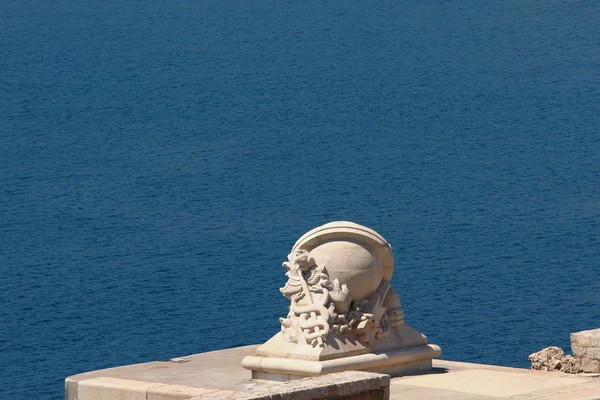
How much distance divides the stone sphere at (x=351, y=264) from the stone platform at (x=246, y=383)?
1378 mm

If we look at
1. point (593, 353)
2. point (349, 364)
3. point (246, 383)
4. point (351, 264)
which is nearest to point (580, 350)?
point (593, 353)

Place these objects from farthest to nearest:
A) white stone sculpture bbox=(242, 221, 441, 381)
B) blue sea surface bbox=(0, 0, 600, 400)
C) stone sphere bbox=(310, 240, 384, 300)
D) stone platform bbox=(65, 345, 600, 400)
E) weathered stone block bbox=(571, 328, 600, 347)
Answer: blue sea surface bbox=(0, 0, 600, 400) < stone sphere bbox=(310, 240, 384, 300) < white stone sculpture bbox=(242, 221, 441, 381) < weathered stone block bbox=(571, 328, 600, 347) < stone platform bbox=(65, 345, 600, 400)

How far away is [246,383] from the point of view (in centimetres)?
1827

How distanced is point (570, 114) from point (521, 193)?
8.65 m

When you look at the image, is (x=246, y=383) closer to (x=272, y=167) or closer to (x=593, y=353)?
(x=593, y=353)

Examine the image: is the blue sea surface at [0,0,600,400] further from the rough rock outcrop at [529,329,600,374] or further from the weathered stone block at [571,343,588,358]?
the weathered stone block at [571,343,588,358]

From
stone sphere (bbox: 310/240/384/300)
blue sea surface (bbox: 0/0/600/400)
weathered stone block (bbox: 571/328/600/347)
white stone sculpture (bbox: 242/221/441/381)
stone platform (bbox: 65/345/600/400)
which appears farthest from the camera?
blue sea surface (bbox: 0/0/600/400)

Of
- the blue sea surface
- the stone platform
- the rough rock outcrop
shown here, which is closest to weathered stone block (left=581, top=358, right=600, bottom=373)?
the rough rock outcrop

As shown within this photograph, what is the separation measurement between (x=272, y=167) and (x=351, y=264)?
1721 inches

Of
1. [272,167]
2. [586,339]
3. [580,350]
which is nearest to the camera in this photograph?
[586,339]

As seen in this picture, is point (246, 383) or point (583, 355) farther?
point (246, 383)

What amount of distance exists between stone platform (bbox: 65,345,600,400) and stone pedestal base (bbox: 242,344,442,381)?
198 millimetres

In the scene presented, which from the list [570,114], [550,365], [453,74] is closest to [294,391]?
[550,365]

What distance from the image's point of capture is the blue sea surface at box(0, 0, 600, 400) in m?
45.1
